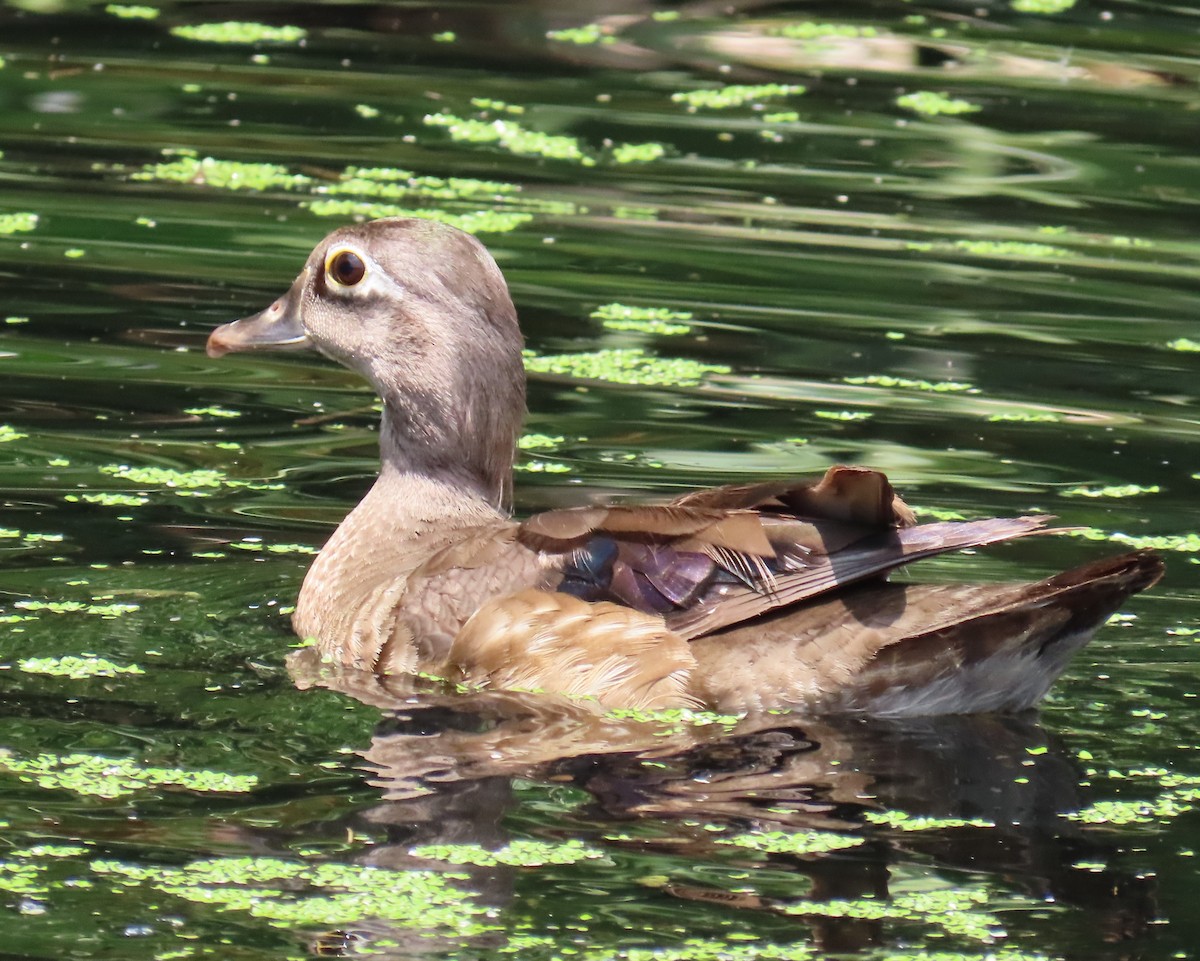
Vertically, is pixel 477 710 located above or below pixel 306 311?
below

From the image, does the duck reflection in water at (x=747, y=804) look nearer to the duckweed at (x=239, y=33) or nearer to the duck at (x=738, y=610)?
the duck at (x=738, y=610)

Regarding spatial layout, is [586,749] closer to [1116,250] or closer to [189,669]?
[189,669]

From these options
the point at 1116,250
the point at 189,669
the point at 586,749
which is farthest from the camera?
the point at 1116,250

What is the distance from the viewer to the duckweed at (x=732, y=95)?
14789mm

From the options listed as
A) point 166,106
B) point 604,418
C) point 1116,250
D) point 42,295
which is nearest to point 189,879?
point 604,418

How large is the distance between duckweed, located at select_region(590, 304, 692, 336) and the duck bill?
10.3 ft

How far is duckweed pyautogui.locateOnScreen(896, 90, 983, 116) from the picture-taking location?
1473 centimetres

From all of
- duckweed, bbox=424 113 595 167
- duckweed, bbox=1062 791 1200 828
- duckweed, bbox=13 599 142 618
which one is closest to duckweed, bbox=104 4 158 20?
duckweed, bbox=424 113 595 167

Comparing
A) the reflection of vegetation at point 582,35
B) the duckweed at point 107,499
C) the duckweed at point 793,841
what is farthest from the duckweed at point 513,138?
the duckweed at point 793,841

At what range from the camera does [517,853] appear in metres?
5.39

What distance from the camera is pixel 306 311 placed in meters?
7.96

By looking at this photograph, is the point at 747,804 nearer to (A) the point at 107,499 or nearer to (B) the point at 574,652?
(B) the point at 574,652

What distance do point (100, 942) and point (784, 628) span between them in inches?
93.0

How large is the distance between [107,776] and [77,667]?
935 mm
